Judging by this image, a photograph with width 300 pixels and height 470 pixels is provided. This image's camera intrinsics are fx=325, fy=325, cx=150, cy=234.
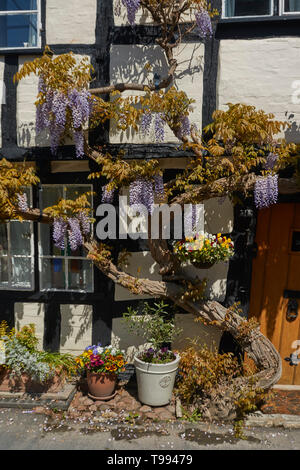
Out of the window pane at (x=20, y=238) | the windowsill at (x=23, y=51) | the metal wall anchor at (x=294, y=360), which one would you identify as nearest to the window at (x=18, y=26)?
the windowsill at (x=23, y=51)

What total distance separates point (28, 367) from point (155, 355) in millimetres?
1660

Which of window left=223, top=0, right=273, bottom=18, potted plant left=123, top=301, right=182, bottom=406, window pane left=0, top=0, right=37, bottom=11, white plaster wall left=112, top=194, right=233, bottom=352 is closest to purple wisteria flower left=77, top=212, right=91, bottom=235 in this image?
white plaster wall left=112, top=194, right=233, bottom=352

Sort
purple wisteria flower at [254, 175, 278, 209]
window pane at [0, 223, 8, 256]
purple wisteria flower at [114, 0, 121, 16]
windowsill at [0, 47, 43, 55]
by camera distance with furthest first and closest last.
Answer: window pane at [0, 223, 8, 256]
windowsill at [0, 47, 43, 55]
purple wisteria flower at [114, 0, 121, 16]
purple wisteria flower at [254, 175, 278, 209]

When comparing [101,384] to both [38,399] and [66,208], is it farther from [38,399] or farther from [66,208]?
[66,208]

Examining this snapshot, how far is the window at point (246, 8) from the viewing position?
4375 millimetres

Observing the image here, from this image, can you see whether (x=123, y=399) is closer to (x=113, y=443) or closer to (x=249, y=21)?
(x=113, y=443)

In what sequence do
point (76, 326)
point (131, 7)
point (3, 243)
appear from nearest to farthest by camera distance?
point (131, 7) < point (76, 326) < point (3, 243)

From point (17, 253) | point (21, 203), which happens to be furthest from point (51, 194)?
point (17, 253)

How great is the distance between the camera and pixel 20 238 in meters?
5.10

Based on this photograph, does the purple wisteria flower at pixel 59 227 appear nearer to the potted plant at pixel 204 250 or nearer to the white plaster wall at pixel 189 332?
the potted plant at pixel 204 250

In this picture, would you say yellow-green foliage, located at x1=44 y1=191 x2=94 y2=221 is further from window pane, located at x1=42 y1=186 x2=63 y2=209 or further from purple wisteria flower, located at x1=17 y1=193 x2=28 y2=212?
window pane, located at x1=42 y1=186 x2=63 y2=209

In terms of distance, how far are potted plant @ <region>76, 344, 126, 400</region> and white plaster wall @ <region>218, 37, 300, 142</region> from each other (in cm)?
369

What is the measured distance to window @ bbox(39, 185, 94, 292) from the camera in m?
5.02
